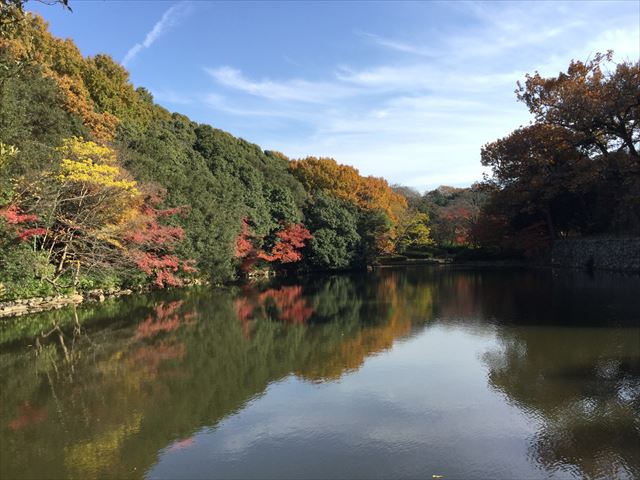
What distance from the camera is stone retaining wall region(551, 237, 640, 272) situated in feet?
69.5

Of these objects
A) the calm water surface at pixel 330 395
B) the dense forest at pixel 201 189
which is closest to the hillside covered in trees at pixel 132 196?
the dense forest at pixel 201 189

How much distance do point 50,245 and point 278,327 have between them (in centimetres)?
828

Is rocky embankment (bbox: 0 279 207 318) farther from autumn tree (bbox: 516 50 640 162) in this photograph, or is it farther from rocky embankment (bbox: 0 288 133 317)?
autumn tree (bbox: 516 50 640 162)

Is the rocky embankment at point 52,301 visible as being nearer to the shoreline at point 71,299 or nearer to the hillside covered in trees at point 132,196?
the shoreline at point 71,299

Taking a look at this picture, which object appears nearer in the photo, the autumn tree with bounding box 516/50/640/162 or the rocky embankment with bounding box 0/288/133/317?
the rocky embankment with bounding box 0/288/133/317

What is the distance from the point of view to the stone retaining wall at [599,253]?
21172mm

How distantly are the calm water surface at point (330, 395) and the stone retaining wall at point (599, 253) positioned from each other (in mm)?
10605

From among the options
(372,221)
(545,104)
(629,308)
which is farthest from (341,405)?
(372,221)

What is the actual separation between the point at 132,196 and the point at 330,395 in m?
11.0

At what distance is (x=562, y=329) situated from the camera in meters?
9.35

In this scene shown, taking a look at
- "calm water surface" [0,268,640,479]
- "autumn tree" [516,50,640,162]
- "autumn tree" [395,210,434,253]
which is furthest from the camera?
"autumn tree" [395,210,434,253]

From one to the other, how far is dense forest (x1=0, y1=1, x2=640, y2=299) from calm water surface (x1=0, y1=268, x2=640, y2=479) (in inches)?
144

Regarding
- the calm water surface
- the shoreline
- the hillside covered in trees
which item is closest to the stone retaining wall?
the shoreline

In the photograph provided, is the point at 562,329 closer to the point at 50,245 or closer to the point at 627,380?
the point at 627,380
